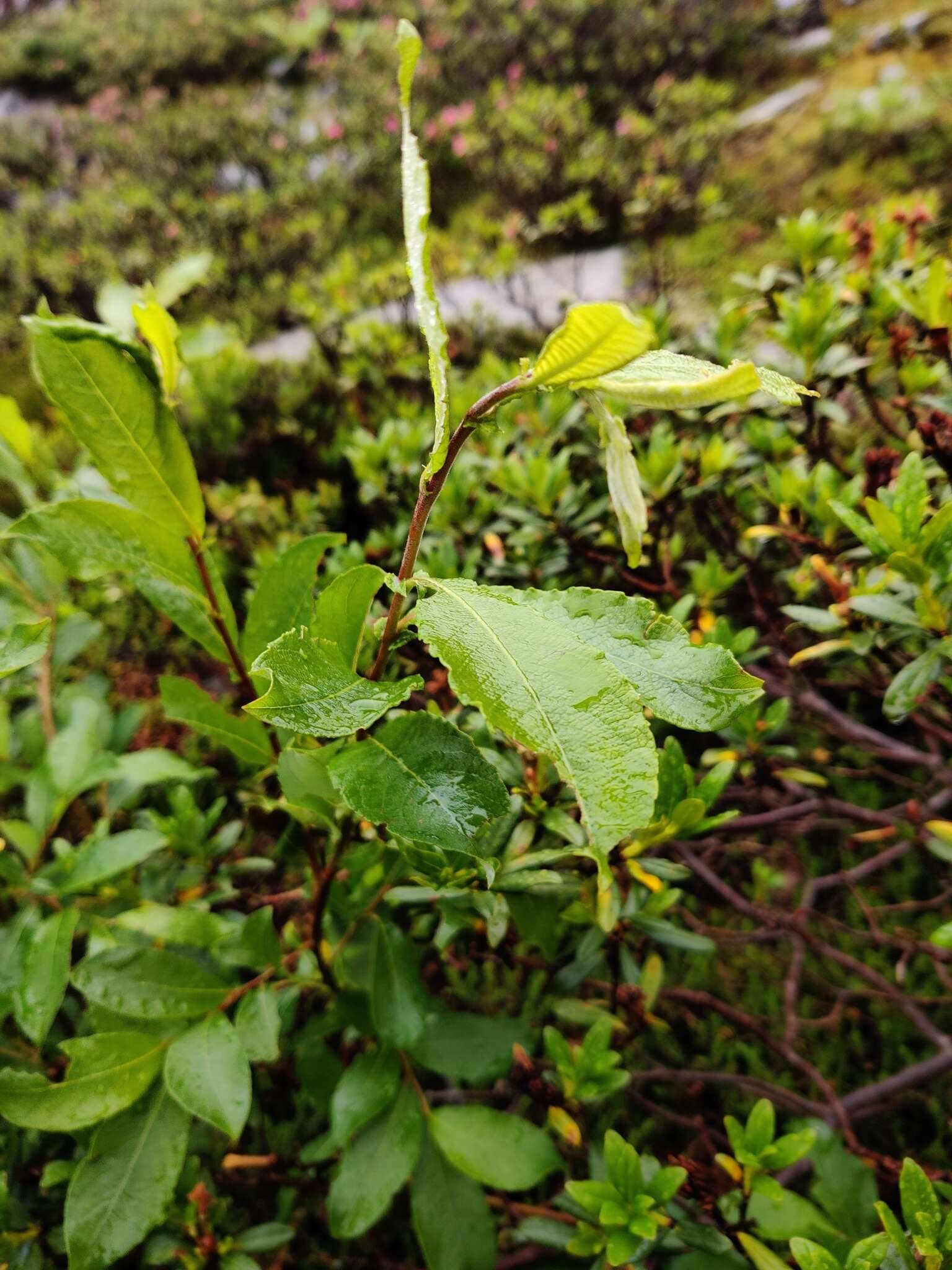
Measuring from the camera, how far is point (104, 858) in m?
1.23

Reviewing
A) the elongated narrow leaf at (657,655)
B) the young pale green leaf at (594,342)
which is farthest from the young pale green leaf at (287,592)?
the young pale green leaf at (594,342)

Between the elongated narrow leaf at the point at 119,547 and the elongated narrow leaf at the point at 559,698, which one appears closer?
the elongated narrow leaf at the point at 559,698

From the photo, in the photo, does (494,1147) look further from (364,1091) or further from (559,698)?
(559,698)

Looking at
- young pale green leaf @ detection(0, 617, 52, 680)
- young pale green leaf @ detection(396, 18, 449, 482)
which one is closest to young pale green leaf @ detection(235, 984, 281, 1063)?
young pale green leaf @ detection(0, 617, 52, 680)

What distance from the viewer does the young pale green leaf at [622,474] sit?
0.59m

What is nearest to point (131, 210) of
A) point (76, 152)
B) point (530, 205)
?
point (76, 152)

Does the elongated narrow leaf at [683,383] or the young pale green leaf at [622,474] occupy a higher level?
the elongated narrow leaf at [683,383]

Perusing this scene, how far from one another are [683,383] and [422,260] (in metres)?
0.23

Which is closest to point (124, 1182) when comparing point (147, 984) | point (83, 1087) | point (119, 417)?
point (83, 1087)

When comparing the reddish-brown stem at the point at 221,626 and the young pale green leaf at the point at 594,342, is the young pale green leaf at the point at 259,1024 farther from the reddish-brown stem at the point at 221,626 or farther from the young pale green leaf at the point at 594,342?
the young pale green leaf at the point at 594,342

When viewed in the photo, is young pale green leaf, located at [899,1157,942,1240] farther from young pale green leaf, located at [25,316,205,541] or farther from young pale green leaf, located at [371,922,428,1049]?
young pale green leaf, located at [25,316,205,541]

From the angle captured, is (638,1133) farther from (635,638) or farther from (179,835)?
(635,638)

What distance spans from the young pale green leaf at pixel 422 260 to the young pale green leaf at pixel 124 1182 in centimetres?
101

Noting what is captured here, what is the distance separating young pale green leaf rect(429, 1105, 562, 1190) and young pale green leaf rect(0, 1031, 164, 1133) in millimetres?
462
